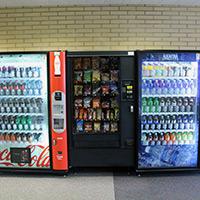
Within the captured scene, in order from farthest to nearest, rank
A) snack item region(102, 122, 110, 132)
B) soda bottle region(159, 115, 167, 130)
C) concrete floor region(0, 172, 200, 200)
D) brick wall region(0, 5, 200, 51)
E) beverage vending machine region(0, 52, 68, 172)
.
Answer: brick wall region(0, 5, 200, 51) < snack item region(102, 122, 110, 132) < soda bottle region(159, 115, 167, 130) < beverage vending machine region(0, 52, 68, 172) < concrete floor region(0, 172, 200, 200)

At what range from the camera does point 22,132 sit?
3.50m

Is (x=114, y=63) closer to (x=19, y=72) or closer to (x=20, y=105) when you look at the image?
(x=19, y=72)

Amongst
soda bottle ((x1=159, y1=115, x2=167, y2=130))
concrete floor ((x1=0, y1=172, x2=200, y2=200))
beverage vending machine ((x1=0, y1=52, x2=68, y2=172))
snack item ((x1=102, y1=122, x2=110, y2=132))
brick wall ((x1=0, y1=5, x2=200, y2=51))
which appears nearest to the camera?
concrete floor ((x1=0, y1=172, x2=200, y2=200))

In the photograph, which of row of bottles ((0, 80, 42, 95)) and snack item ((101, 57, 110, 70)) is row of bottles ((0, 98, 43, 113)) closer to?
row of bottles ((0, 80, 42, 95))

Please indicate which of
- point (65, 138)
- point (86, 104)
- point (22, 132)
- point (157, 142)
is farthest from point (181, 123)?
point (22, 132)

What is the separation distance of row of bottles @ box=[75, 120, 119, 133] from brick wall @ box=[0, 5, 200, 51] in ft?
4.96

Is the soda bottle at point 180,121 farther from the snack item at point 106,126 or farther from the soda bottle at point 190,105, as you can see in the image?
the snack item at point 106,126

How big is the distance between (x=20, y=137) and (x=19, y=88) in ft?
2.64

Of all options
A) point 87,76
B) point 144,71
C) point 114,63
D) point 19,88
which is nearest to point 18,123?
point 19,88

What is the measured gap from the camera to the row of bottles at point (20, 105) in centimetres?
340

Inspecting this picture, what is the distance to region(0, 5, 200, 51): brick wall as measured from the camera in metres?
4.05

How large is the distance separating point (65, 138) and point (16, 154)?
88cm

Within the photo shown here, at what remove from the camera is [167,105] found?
3.38m

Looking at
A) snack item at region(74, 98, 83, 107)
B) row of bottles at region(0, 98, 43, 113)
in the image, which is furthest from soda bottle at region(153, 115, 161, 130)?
row of bottles at region(0, 98, 43, 113)
